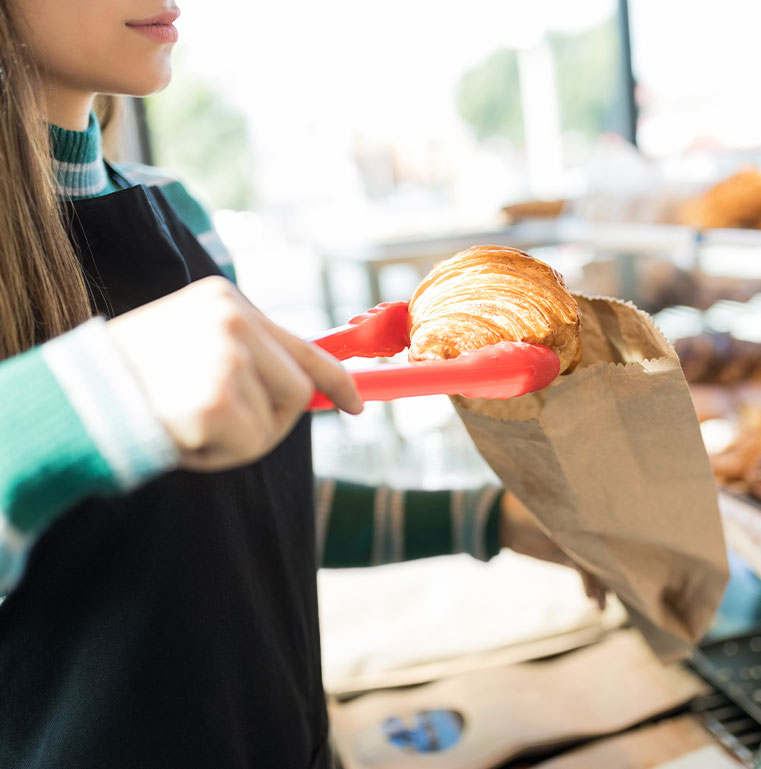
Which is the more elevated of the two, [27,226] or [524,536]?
[27,226]

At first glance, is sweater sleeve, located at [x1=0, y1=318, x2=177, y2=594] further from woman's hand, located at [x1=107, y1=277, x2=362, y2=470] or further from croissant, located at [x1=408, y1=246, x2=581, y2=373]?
croissant, located at [x1=408, y1=246, x2=581, y2=373]

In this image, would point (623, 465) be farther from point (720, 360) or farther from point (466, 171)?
point (466, 171)

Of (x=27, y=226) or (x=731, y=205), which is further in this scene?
(x=731, y=205)

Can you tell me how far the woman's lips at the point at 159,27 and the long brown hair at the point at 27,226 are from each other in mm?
85

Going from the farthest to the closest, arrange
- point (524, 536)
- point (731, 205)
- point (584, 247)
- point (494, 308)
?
point (584, 247), point (731, 205), point (524, 536), point (494, 308)

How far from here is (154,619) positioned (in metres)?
0.61

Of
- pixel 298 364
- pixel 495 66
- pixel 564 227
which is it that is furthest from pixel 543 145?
pixel 298 364

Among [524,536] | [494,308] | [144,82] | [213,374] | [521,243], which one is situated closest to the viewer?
[213,374]

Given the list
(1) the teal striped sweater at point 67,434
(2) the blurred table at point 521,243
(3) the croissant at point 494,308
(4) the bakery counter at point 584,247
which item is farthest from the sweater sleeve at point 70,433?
(2) the blurred table at point 521,243

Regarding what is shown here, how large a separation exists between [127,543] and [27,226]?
242 mm

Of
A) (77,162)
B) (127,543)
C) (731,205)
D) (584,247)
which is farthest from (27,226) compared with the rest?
(584,247)

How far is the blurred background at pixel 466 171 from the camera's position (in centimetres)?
134

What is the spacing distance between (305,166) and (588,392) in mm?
3820

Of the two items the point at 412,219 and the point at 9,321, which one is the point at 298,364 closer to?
the point at 9,321
